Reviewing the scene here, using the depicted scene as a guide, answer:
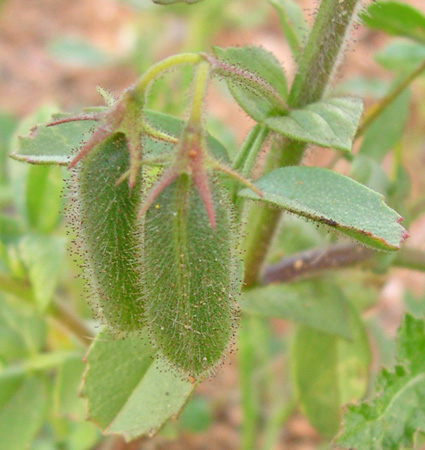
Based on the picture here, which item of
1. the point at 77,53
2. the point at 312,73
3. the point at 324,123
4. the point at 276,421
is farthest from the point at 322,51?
the point at 77,53

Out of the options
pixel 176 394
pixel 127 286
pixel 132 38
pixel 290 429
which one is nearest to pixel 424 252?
pixel 176 394

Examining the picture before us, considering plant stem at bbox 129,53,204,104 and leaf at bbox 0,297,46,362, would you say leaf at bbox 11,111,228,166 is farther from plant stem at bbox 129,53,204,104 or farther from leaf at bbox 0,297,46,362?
leaf at bbox 0,297,46,362

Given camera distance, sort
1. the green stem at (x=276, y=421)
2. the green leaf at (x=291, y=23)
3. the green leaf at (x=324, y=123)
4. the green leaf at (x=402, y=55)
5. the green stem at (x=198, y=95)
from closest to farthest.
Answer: the green stem at (x=198, y=95)
the green leaf at (x=324, y=123)
the green leaf at (x=291, y=23)
the green leaf at (x=402, y=55)
the green stem at (x=276, y=421)

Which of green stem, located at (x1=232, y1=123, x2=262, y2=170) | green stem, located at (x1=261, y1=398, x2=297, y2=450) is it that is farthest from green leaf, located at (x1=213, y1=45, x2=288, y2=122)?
green stem, located at (x1=261, y1=398, x2=297, y2=450)

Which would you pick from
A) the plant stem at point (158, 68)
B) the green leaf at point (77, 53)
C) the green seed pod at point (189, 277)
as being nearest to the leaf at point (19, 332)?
the green seed pod at point (189, 277)

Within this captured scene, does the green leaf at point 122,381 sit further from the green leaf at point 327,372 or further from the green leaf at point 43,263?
the green leaf at point 327,372

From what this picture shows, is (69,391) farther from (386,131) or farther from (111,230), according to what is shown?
Result: (386,131)
